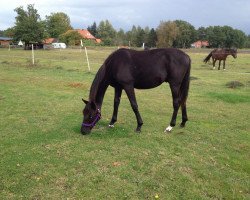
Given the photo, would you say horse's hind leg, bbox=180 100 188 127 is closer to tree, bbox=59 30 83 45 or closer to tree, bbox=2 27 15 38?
tree, bbox=2 27 15 38

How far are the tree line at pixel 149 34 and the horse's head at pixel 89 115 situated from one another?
44.6 metres

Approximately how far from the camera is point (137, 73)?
694 cm

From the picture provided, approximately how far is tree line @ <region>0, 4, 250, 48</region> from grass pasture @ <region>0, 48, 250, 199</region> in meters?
42.6

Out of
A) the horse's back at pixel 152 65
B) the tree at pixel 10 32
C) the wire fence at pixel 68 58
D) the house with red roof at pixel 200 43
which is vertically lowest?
the wire fence at pixel 68 58

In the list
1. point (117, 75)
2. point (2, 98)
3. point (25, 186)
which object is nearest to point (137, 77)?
point (117, 75)

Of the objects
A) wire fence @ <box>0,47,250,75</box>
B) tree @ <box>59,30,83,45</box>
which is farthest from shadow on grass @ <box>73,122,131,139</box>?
tree @ <box>59,30,83,45</box>

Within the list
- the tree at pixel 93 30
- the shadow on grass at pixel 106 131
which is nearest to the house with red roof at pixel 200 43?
the tree at pixel 93 30

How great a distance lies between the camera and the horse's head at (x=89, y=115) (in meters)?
6.49

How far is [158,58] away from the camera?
704 centimetres

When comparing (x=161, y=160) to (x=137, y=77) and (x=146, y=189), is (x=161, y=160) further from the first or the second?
(x=137, y=77)

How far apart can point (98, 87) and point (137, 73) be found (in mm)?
929

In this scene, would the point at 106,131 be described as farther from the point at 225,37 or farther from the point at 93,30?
the point at 93,30

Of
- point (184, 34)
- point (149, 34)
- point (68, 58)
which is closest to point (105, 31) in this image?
point (149, 34)

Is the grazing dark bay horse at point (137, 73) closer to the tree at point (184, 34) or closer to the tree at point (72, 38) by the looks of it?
the tree at point (184, 34)
